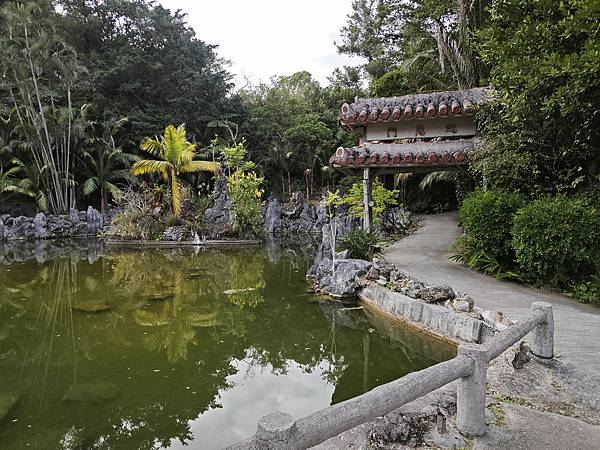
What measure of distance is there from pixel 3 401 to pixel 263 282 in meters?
5.57

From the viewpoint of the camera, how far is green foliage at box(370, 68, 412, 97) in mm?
15570

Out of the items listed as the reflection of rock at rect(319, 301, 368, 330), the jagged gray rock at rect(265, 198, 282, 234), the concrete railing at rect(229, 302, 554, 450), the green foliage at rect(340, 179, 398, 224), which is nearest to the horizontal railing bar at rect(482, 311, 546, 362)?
the concrete railing at rect(229, 302, 554, 450)

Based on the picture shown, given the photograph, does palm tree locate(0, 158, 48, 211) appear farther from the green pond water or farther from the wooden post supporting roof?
the wooden post supporting roof

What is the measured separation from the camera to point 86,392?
398cm

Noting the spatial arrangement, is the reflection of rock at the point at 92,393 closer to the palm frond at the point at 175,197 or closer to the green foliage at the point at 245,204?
the green foliage at the point at 245,204

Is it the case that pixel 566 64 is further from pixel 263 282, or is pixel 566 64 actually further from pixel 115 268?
pixel 115 268

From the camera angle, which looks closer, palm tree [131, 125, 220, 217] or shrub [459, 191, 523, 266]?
shrub [459, 191, 523, 266]

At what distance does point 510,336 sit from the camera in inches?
116

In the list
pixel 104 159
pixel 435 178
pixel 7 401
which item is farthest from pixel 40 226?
pixel 435 178

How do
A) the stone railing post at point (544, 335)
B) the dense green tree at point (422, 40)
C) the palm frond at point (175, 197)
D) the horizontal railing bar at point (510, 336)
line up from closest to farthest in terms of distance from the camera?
the horizontal railing bar at point (510, 336) → the stone railing post at point (544, 335) → the dense green tree at point (422, 40) → the palm frond at point (175, 197)

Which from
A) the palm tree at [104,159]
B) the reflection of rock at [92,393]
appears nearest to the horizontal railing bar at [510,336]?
the reflection of rock at [92,393]

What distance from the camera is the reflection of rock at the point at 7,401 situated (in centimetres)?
359

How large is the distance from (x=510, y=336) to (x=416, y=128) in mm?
7503

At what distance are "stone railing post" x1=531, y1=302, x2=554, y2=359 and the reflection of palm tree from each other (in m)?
3.74
